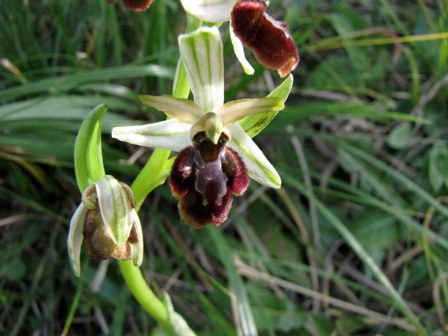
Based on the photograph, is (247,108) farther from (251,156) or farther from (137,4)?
(137,4)

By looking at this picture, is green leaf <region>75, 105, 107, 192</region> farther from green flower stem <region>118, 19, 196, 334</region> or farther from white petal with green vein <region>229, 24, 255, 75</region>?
white petal with green vein <region>229, 24, 255, 75</region>

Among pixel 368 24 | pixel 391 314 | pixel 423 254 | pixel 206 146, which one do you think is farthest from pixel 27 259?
pixel 368 24

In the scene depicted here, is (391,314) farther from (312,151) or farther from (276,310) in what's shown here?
(312,151)

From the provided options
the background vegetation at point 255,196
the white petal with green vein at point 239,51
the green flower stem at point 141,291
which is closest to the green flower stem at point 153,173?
the green flower stem at point 141,291

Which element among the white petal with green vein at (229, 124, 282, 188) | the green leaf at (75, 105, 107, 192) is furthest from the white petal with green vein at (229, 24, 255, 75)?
the green leaf at (75, 105, 107, 192)

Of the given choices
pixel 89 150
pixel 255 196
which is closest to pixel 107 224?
pixel 89 150

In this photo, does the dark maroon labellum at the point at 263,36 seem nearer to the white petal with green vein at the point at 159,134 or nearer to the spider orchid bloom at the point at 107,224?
the white petal with green vein at the point at 159,134
